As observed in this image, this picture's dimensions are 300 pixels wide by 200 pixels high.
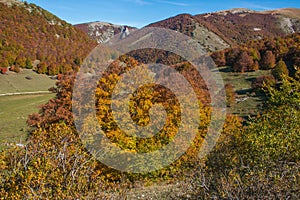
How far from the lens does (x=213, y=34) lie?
575 feet

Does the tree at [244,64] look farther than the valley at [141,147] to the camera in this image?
Yes

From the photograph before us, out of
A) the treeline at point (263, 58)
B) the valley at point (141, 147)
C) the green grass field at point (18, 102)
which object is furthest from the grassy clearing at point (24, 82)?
the treeline at point (263, 58)

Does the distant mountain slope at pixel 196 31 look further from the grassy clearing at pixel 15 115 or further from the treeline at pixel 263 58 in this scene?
the grassy clearing at pixel 15 115

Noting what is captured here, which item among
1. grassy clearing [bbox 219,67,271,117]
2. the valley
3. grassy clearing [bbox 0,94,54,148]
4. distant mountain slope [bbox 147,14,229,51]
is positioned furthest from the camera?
distant mountain slope [bbox 147,14,229,51]

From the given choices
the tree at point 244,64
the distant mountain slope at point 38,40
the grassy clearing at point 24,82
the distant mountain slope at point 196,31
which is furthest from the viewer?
the distant mountain slope at point 196,31

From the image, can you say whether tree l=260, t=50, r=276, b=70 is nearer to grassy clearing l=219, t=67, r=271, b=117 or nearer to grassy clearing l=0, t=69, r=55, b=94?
grassy clearing l=219, t=67, r=271, b=117

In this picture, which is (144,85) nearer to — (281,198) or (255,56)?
(281,198)

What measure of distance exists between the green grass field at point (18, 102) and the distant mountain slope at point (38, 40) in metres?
7.45

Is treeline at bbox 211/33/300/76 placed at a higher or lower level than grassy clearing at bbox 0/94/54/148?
higher

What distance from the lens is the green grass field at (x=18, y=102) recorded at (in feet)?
100

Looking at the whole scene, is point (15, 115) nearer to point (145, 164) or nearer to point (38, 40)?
point (145, 164)

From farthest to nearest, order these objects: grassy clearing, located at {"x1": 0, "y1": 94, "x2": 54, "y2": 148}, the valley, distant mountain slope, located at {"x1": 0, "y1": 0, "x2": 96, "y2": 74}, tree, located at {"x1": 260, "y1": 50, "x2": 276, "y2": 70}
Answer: distant mountain slope, located at {"x1": 0, "y1": 0, "x2": 96, "y2": 74}, tree, located at {"x1": 260, "y1": 50, "x2": 276, "y2": 70}, grassy clearing, located at {"x1": 0, "y1": 94, "x2": 54, "y2": 148}, the valley

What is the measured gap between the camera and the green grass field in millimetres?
30594

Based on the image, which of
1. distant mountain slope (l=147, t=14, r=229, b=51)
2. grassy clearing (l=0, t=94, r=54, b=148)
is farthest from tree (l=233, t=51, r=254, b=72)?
distant mountain slope (l=147, t=14, r=229, b=51)
